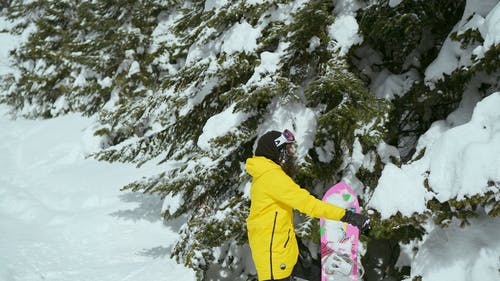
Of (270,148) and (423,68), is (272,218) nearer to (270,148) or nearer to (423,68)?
(270,148)

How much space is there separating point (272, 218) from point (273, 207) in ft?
0.30

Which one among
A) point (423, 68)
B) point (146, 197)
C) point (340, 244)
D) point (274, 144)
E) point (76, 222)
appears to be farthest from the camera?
point (146, 197)

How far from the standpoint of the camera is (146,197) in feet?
34.2

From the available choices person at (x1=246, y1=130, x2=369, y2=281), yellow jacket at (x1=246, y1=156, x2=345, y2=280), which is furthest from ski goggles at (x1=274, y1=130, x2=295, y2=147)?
yellow jacket at (x1=246, y1=156, x2=345, y2=280)

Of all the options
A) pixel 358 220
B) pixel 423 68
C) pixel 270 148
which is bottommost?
pixel 358 220

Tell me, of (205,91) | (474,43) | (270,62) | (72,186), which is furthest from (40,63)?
(474,43)

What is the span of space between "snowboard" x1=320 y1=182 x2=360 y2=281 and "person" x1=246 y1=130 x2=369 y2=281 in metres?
0.84

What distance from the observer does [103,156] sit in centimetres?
672

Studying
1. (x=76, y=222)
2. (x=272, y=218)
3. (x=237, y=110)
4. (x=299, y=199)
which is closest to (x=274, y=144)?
(x=299, y=199)

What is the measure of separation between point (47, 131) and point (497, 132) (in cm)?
1673

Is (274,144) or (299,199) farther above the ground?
Answer: (274,144)

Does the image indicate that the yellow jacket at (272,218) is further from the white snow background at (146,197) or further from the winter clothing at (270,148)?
the white snow background at (146,197)

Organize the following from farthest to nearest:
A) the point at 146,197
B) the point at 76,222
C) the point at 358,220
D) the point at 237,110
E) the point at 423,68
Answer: the point at 146,197
the point at 76,222
the point at 423,68
the point at 237,110
the point at 358,220

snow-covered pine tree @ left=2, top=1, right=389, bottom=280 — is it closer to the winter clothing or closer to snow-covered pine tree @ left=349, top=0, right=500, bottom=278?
snow-covered pine tree @ left=349, top=0, right=500, bottom=278
